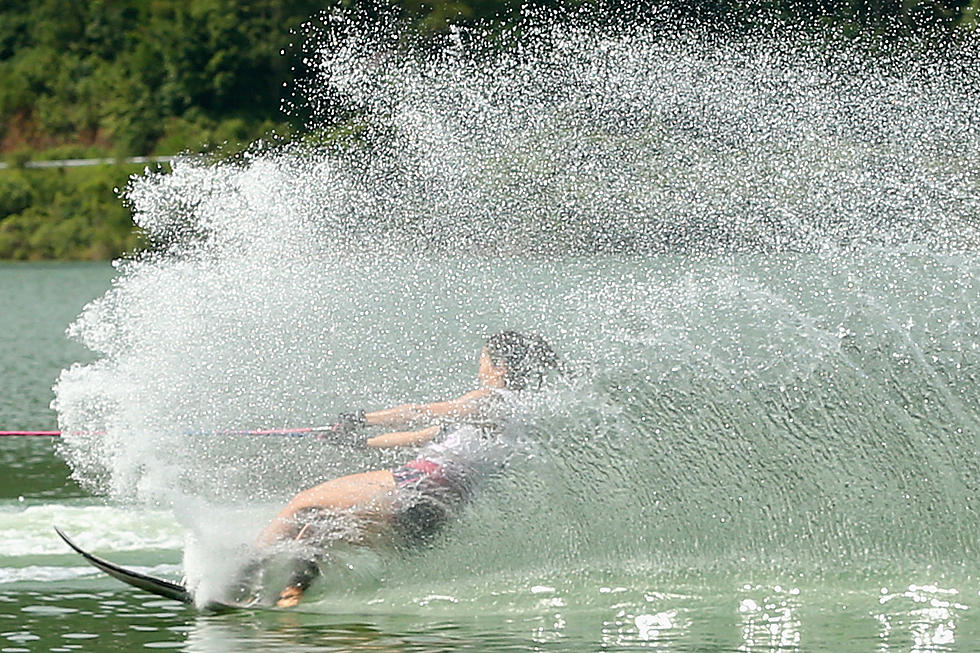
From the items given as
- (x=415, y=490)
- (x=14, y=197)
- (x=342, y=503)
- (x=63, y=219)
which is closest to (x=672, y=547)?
(x=415, y=490)

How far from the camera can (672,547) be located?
9.21m

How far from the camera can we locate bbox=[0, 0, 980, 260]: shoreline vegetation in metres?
46.3

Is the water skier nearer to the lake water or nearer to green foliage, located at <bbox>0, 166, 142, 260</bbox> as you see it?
the lake water

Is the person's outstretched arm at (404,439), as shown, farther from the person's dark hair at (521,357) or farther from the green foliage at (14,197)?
the green foliage at (14,197)

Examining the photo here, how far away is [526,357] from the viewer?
9594 mm

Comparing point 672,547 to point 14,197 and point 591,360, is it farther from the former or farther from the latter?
point 14,197

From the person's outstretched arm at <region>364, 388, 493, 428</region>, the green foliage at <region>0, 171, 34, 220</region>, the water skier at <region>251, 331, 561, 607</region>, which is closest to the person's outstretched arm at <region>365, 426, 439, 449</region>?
the water skier at <region>251, 331, 561, 607</region>

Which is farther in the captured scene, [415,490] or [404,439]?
[404,439]

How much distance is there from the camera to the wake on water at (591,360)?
9.23m

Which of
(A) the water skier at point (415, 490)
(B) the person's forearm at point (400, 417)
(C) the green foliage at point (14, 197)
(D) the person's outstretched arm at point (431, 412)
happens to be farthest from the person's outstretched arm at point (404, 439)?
(C) the green foliage at point (14, 197)

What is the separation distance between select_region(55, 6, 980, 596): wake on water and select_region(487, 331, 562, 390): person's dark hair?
0.79ft

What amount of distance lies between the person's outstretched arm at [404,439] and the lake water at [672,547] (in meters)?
0.49

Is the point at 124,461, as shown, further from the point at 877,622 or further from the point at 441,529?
the point at 877,622

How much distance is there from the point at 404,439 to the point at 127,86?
4784cm
